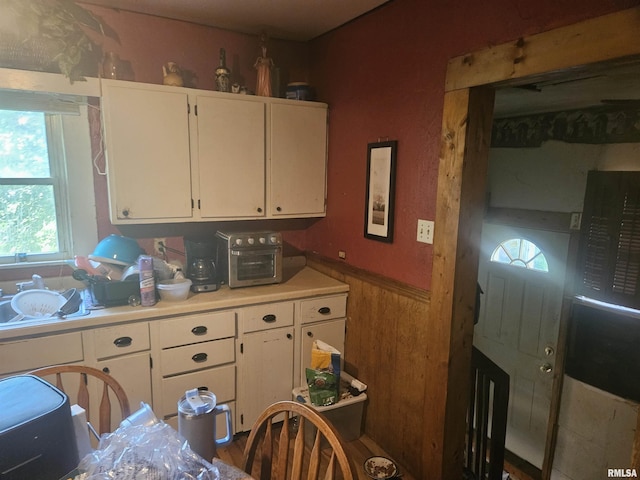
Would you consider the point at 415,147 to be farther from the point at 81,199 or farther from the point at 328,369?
the point at 81,199

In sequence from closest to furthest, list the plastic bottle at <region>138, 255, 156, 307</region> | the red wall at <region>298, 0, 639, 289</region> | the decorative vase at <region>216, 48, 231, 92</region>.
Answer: the red wall at <region>298, 0, 639, 289</region>, the plastic bottle at <region>138, 255, 156, 307</region>, the decorative vase at <region>216, 48, 231, 92</region>

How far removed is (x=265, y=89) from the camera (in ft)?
8.69

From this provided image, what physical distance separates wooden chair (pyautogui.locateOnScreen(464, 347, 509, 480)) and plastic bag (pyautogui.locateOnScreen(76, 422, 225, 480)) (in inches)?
61.5

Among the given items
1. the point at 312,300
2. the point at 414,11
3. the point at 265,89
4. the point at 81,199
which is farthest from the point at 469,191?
the point at 81,199

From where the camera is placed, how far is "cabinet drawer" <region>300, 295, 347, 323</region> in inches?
101

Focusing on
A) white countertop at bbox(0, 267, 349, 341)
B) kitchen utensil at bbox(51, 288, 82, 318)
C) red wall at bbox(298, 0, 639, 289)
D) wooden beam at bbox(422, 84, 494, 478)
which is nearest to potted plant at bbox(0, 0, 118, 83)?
kitchen utensil at bbox(51, 288, 82, 318)

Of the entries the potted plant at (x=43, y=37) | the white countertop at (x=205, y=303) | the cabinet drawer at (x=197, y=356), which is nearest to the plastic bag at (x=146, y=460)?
the white countertop at (x=205, y=303)

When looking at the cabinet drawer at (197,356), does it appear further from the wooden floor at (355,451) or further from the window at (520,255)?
the window at (520,255)

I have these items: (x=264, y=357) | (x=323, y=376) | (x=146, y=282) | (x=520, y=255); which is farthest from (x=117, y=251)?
(x=520, y=255)

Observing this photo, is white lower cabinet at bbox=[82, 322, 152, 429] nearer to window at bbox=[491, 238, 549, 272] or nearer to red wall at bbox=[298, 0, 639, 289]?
red wall at bbox=[298, 0, 639, 289]

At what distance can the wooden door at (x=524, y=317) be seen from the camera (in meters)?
3.04

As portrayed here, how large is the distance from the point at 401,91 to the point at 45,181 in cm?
208

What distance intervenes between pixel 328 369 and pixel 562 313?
6.00 feet

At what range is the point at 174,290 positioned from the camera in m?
2.22
